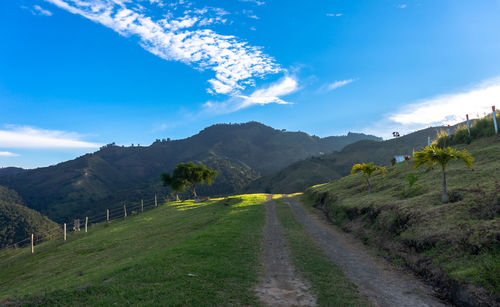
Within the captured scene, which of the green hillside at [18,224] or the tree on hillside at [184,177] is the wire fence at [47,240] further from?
the green hillside at [18,224]

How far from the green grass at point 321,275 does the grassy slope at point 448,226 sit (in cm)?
340

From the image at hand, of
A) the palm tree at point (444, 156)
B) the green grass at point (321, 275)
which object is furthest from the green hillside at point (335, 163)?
the green grass at point (321, 275)

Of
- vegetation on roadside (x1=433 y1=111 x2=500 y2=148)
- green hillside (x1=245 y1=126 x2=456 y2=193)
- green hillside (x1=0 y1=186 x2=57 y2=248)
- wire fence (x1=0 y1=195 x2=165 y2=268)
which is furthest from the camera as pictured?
green hillside (x1=245 y1=126 x2=456 y2=193)

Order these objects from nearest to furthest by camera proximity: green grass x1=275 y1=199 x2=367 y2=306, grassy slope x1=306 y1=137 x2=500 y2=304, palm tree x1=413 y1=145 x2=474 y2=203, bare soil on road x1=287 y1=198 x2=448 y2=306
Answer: green grass x1=275 y1=199 x2=367 y2=306 < bare soil on road x1=287 y1=198 x2=448 y2=306 < grassy slope x1=306 y1=137 x2=500 y2=304 < palm tree x1=413 y1=145 x2=474 y2=203

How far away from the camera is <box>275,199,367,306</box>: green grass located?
784 centimetres

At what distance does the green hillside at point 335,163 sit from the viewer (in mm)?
140250

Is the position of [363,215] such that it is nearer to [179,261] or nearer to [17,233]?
[179,261]

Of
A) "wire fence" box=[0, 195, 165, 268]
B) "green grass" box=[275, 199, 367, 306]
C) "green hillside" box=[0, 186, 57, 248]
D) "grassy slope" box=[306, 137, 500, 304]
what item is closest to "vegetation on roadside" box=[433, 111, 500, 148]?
"grassy slope" box=[306, 137, 500, 304]

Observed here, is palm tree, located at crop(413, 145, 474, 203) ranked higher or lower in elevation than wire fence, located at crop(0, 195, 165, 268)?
higher

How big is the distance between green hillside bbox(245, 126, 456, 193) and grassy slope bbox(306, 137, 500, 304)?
4334 inches

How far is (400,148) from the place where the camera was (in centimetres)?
16112

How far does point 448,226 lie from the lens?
11.4m

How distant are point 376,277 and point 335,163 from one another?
561ft

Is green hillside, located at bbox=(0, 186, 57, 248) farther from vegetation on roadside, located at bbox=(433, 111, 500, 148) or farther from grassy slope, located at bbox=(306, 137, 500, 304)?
→ vegetation on roadside, located at bbox=(433, 111, 500, 148)
